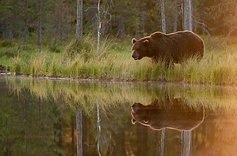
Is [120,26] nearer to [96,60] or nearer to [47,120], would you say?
[96,60]

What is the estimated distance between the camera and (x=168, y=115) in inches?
366

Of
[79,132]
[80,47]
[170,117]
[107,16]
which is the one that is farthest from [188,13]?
[107,16]

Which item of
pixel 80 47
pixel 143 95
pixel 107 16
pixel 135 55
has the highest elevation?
pixel 107 16

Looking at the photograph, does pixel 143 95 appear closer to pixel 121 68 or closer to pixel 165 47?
pixel 165 47

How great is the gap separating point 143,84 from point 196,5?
45.4 meters

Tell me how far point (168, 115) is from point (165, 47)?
9.53 metres

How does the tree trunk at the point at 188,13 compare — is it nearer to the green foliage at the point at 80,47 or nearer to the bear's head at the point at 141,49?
the bear's head at the point at 141,49

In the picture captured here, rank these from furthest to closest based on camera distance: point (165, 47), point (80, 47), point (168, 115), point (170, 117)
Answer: point (80, 47) < point (165, 47) < point (168, 115) < point (170, 117)

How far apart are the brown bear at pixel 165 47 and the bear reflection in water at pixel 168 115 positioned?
699 centimetres

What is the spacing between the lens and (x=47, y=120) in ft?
30.5

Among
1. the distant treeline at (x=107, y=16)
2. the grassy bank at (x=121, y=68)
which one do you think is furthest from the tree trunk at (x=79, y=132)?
the distant treeline at (x=107, y=16)

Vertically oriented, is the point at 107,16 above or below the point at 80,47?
above

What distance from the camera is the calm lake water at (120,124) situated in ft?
20.8

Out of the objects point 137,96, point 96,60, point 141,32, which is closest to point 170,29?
point 141,32
